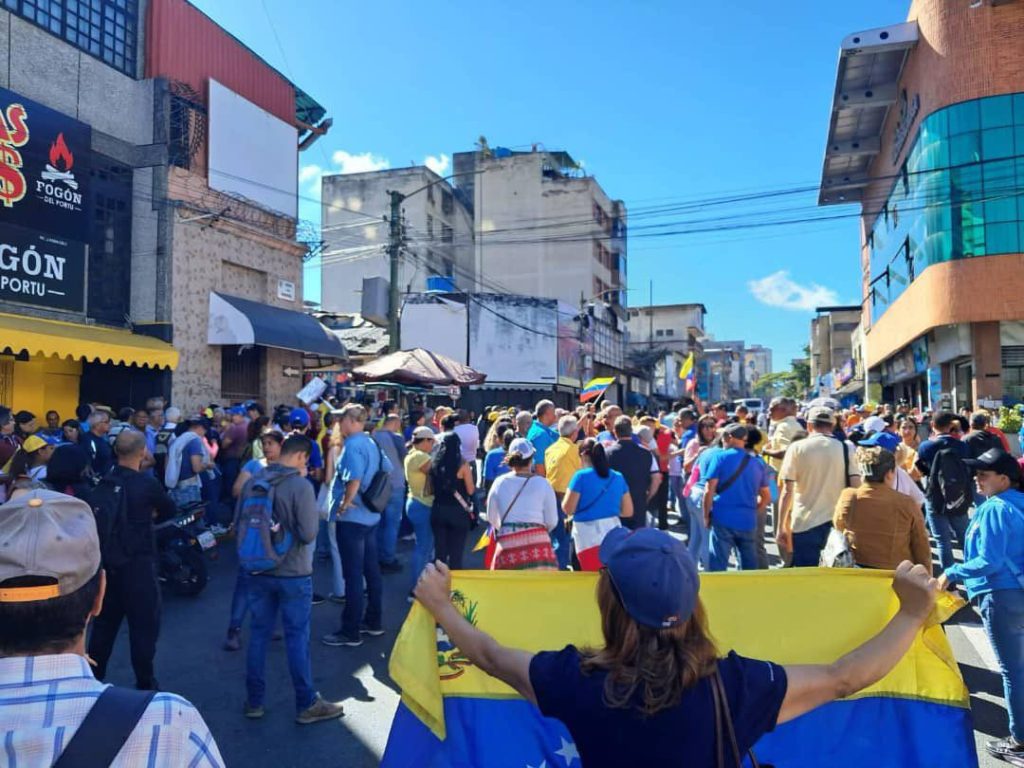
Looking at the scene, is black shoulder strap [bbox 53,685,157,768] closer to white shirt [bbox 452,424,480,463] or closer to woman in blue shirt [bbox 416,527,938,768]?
woman in blue shirt [bbox 416,527,938,768]

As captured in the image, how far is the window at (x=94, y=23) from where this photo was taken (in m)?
14.0

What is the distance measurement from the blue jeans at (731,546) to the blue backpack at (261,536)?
149 inches

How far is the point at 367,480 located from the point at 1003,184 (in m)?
22.2

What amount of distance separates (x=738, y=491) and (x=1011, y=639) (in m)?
2.46

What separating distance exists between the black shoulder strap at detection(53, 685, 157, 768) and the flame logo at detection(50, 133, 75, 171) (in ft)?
50.9

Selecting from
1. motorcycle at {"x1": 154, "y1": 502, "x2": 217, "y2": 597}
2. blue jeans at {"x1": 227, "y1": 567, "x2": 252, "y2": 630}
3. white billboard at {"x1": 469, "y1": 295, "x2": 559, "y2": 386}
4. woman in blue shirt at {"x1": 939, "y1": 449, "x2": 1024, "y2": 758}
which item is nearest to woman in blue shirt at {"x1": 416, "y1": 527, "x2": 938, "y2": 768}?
woman in blue shirt at {"x1": 939, "y1": 449, "x2": 1024, "y2": 758}

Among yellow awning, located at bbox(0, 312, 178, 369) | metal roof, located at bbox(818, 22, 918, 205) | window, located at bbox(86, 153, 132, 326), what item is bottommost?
yellow awning, located at bbox(0, 312, 178, 369)

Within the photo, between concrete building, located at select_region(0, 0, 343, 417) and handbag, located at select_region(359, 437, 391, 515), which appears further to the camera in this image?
concrete building, located at select_region(0, 0, 343, 417)

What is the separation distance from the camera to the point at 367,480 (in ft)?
20.3

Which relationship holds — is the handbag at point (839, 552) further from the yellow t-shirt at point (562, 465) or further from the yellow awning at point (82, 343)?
the yellow awning at point (82, 343)

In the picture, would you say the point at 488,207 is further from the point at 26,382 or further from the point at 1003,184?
the point at 26,382

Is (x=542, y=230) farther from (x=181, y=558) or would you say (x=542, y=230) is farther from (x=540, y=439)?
(x=181, y=558)

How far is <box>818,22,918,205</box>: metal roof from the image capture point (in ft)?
81.0

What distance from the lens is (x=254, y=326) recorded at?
16.5 m
